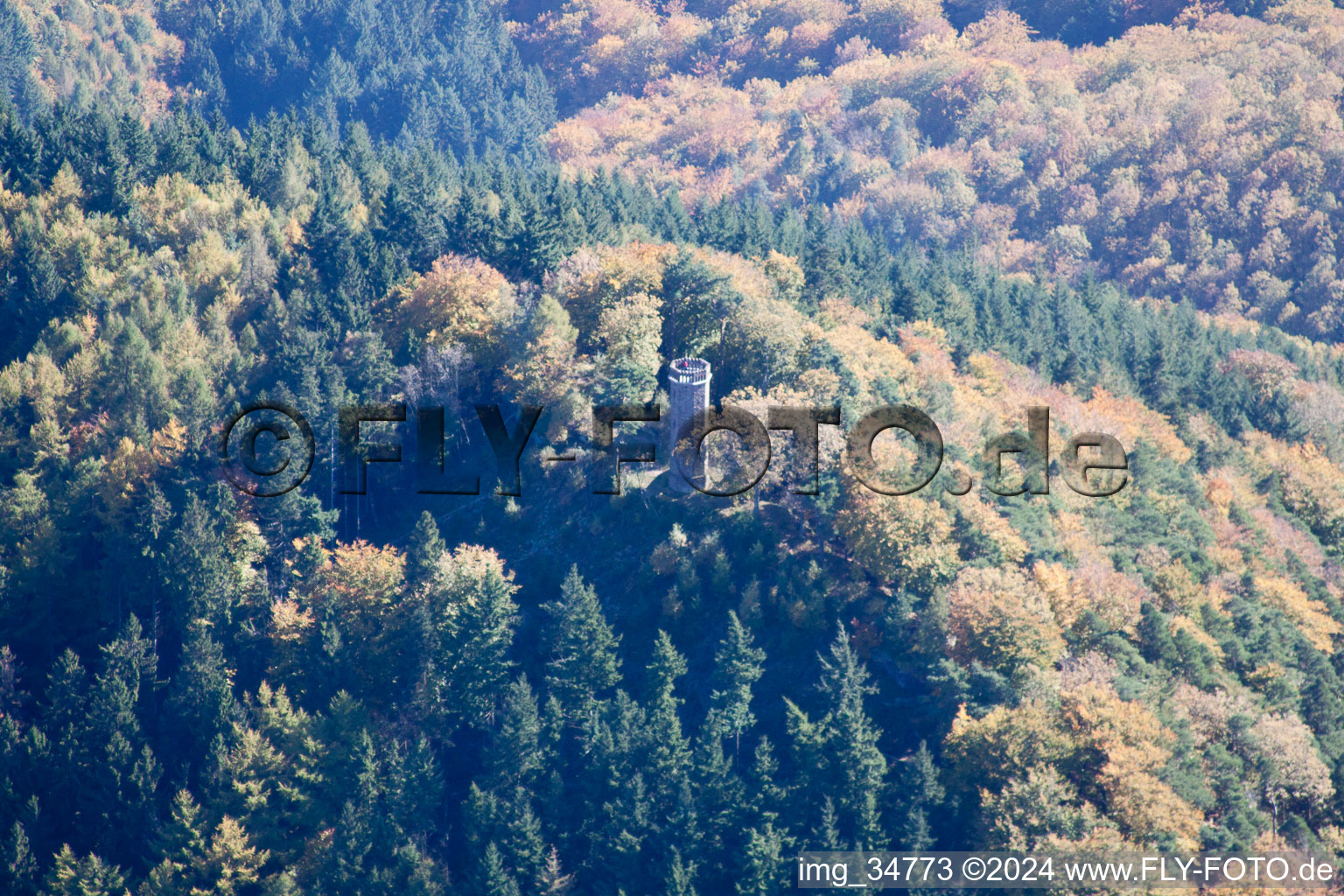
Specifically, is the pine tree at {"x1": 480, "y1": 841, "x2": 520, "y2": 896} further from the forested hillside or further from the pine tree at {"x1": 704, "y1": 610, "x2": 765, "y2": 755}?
the pine tree at {"x1": 704, "y1": 610, "x2": 765, "y2": 755}

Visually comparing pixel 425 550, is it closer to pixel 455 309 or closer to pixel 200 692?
pixel 200 692

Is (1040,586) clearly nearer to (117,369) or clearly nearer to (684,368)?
(684,368)

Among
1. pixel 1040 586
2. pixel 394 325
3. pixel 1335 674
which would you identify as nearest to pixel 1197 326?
pixel 1335 674

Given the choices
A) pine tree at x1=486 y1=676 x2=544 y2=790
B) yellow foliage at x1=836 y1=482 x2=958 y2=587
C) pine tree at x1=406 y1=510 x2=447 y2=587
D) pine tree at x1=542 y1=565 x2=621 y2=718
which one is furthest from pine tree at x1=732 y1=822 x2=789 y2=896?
pine tree at x1=406 y1=510 x2=447 y2=587

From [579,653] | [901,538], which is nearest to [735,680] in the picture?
[579,653]

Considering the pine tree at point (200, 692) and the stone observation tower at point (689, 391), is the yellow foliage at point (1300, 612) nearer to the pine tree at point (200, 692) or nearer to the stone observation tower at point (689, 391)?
the stone observation tower at point (689, 391)

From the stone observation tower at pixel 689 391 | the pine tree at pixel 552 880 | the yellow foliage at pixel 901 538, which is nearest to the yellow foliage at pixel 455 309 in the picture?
the stone observation tower at pixel 689 391

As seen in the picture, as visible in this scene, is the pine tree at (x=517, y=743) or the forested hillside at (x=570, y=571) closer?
the forested hillside at (x=570, y=571)

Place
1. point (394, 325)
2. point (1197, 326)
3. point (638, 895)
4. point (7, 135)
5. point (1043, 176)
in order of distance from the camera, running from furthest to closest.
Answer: point (1043, 176) → point (1197, 326) → point (7, 135) → point (394, 325) → point (638, 895)

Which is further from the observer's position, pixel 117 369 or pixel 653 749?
pixel 117 369
